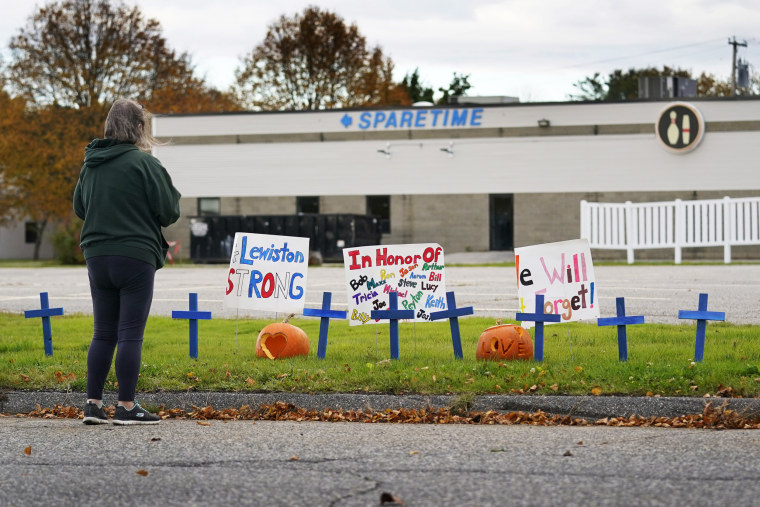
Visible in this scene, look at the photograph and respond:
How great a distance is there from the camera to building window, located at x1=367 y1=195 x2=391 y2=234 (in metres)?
42.1

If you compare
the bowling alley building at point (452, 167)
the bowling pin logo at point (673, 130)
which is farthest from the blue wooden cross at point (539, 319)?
the bowling pin logo at point (673, 130)

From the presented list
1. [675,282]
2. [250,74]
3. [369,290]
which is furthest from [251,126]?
[369,290]

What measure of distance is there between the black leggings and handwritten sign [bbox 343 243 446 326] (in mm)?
2632

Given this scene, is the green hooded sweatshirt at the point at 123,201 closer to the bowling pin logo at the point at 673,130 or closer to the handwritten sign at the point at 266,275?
the handwritten sign at the point at 266,275

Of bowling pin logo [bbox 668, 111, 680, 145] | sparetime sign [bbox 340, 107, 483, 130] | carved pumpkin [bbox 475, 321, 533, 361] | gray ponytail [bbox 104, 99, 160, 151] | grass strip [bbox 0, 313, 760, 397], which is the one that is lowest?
grass strip [bbox 0, 313, 760, 397]

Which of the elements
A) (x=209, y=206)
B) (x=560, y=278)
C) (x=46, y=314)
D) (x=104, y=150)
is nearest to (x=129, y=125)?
(x=104, y=150)

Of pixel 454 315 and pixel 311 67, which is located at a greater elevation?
pixel 311 67

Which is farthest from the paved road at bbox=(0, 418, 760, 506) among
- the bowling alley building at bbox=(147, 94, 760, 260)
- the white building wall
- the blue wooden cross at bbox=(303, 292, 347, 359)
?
the white building wall

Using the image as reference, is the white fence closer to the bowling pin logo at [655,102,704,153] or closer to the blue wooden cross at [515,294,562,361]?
the bowling pin logo at [655,102,704,153]

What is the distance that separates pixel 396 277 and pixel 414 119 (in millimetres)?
32236

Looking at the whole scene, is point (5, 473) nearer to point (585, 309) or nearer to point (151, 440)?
point (151, 440)

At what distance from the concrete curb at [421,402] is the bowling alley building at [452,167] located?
93.2 feet

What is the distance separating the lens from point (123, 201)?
23.7ft

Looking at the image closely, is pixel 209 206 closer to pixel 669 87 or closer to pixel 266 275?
pixel 669 87
